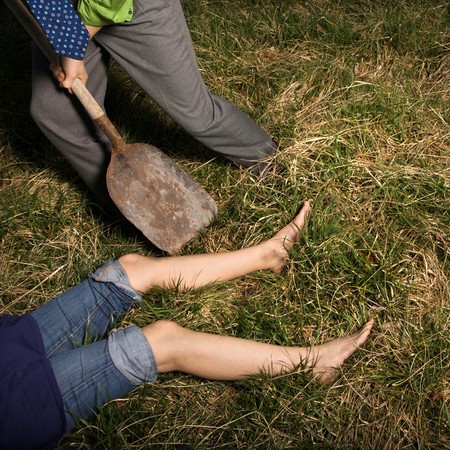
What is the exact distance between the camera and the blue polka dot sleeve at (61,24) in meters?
2.48

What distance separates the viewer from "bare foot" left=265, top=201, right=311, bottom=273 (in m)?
2.87

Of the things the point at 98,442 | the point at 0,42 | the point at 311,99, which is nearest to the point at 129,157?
the point at 311,99

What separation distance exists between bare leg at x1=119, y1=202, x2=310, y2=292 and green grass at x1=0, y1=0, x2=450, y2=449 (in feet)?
0.19

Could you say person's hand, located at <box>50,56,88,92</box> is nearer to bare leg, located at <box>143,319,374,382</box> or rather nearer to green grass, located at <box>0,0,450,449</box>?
green grass, located at <box>0,0,450,449</box>

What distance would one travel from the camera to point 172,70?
9.07ft

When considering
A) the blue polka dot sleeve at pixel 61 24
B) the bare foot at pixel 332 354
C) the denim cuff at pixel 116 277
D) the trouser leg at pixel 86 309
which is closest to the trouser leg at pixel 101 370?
the trouser leg at pixel 86 309

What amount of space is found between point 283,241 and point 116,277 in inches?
28.3

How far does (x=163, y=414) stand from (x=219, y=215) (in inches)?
39.8

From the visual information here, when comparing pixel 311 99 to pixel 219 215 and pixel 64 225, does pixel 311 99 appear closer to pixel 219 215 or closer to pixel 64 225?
pixel 219 215

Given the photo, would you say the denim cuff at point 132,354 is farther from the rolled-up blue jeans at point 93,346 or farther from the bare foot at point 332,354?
the bare foot at point 332,354

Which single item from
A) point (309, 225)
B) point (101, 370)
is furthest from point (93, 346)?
point (309, 225)

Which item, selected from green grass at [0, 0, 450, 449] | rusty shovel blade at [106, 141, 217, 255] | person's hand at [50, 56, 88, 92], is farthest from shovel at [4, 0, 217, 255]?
person's hand at [50, 56, 88, 92]

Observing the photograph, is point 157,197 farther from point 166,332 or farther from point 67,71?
point 166,332

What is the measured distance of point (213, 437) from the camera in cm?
242
